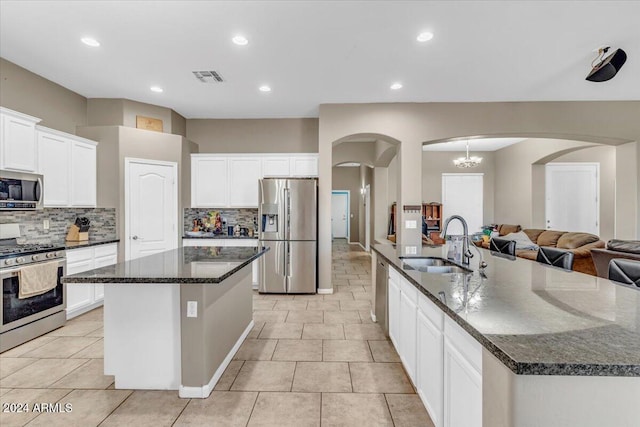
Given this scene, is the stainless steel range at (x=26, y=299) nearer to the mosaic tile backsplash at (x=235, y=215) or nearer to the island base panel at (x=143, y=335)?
the island base panel at (x=143, y=335)

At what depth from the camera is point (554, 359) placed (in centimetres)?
90

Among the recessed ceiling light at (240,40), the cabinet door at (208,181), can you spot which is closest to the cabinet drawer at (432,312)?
Result: the recessed ceiling light at (240,40)

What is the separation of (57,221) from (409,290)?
4.59m

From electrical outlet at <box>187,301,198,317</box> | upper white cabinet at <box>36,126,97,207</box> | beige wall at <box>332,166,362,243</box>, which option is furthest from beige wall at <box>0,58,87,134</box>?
beige wall at <box>332,166,362,243</box>

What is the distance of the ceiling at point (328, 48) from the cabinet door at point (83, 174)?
2.85ft

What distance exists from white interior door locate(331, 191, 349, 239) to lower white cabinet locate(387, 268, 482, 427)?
10.0 meters

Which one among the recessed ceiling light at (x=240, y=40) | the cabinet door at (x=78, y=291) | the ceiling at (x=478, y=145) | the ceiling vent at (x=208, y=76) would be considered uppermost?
the ceiling at (x=478, y=145)

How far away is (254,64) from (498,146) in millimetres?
7111

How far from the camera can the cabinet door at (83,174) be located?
412 centimetres

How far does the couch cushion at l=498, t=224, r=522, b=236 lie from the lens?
24.7 ft

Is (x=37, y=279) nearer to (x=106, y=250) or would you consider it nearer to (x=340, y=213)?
(x=106, y=250)

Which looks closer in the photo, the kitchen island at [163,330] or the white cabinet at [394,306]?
the kitchen island at [163,330]

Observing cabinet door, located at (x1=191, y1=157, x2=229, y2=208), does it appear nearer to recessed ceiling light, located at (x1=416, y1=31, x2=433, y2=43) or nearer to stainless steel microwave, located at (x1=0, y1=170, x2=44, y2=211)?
Result: stainless steel microwave, located at (x1=0, y1=170, x2=44, y2=211)

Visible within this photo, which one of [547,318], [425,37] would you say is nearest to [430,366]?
[547,318]
